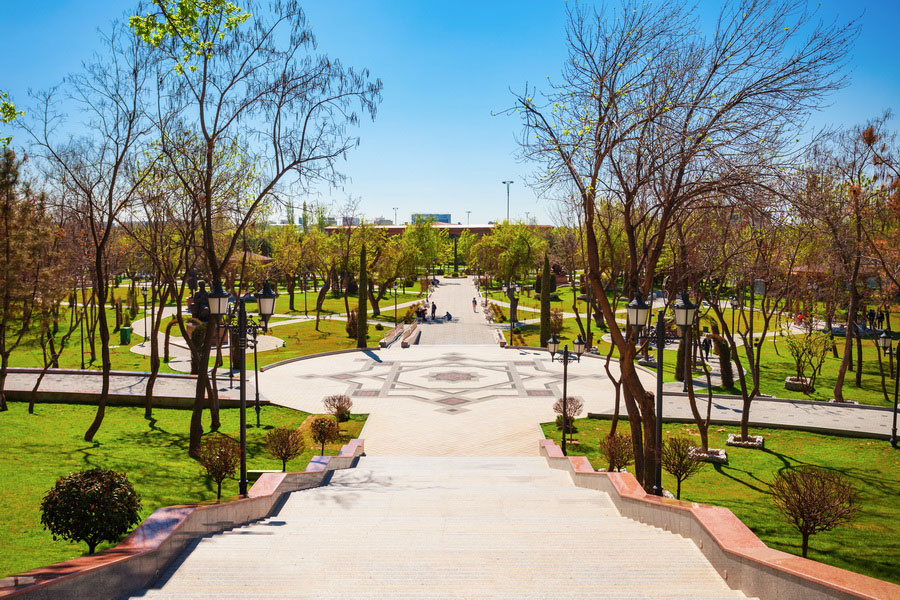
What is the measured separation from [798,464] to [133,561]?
538 inches

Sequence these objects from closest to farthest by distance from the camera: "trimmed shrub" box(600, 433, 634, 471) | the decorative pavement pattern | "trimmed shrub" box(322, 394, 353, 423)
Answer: "trimmed shrub" box(600, 433, 634, 471) → "trimmed shrub" box(322, 394, 353, 423) → the decorative pavement pattern

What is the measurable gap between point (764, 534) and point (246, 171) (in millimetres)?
14290

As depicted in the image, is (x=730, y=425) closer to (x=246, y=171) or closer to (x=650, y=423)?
(x=650, y=423)

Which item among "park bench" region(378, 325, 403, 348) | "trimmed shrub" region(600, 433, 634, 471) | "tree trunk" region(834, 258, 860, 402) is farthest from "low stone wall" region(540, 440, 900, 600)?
"park bench" region(378, 325, 403, 348)

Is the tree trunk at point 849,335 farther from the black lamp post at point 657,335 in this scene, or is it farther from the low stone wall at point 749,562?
the low stone wall at point 749,562

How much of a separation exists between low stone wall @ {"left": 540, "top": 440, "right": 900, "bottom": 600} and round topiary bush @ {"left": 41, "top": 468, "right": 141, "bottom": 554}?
579 centimetres

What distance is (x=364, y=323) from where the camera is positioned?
30.0m

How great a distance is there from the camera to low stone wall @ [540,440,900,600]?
425 cm

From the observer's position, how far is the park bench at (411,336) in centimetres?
3133

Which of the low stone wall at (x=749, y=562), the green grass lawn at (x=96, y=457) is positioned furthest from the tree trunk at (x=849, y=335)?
the low stone wall at (x=749, y=562)

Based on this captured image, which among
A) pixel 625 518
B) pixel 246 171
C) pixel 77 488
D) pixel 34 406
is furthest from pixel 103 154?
pixel 625 518

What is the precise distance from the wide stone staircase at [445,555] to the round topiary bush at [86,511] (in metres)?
0.85

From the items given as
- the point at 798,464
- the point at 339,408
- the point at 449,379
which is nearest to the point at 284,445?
the point at 339,408

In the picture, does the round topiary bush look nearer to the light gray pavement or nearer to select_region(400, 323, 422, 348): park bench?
the light gray pavement
